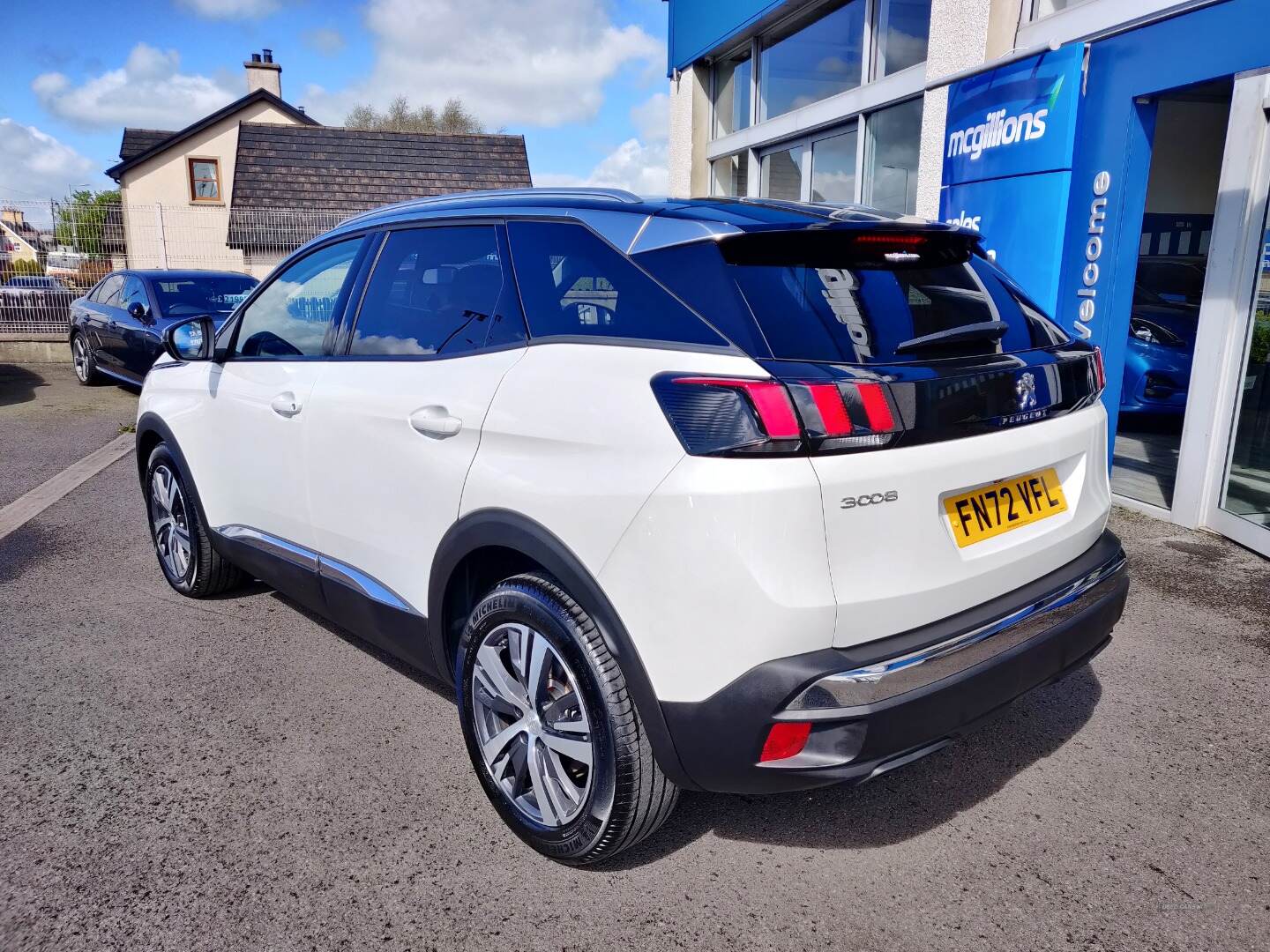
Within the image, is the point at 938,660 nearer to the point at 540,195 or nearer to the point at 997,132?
the point at 540,195

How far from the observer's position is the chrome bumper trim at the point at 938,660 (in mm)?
2006

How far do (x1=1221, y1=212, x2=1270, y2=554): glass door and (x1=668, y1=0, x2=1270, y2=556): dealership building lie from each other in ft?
0.03

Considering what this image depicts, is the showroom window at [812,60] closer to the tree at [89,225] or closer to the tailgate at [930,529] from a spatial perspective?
the tailgate at [930,529]

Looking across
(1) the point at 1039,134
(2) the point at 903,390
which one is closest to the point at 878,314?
(2) the point at 903,390

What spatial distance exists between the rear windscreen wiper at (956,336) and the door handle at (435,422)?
1202mm

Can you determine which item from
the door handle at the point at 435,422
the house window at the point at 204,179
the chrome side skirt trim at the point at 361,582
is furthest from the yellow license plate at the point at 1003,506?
the house window at the point at 204,179

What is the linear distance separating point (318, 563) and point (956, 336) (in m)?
2.26

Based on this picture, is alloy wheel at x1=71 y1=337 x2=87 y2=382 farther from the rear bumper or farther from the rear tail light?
the rear bumper

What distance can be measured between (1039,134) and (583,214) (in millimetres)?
4982

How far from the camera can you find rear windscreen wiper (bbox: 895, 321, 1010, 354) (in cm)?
227

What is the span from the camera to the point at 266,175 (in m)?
24.7

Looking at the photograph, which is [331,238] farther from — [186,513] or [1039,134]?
[1039,134]

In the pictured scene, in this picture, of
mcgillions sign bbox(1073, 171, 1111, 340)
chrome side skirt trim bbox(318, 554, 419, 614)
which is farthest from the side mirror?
mcgillions sign bbox(1073, 171, 1111, 340)

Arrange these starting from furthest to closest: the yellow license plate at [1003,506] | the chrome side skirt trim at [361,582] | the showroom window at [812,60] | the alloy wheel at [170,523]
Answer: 1. the showroom window at [812,60]
2. the alloy wheel at [170,523]
3. the chrome side skirt trim at [361,582]
4. the yellow license plate at [1003,506]
